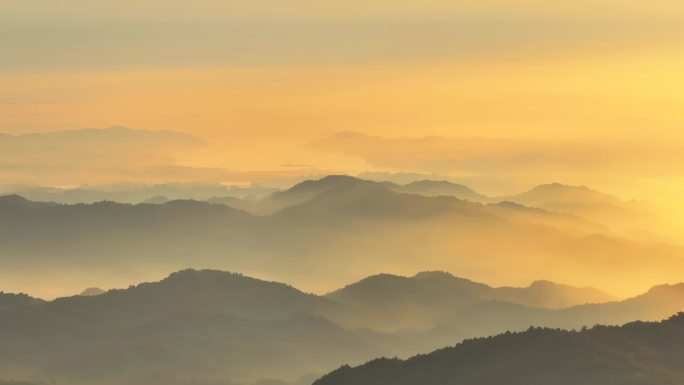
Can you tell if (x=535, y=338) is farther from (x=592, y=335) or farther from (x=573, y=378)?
(x=573, y=378)

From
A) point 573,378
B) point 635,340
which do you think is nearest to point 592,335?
point 635,340

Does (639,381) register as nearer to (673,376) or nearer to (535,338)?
→ (673,376)

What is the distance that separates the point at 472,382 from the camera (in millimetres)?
191375

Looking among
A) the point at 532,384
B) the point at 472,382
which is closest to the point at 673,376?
the point at 532,384

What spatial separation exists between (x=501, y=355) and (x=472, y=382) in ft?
31.0

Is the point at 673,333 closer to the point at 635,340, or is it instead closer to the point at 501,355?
the point at 635,340

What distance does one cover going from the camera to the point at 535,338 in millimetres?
198000

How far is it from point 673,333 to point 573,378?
2765cm

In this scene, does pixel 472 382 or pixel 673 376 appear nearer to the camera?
pixel 673 376

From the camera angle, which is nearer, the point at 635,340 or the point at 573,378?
the point at 573,378

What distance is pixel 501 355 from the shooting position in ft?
653

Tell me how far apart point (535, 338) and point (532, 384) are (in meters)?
18.8

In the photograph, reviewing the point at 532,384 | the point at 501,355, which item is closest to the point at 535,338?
the point at 501,355

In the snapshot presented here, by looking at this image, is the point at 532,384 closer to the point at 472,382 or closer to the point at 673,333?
the point at 472,382
